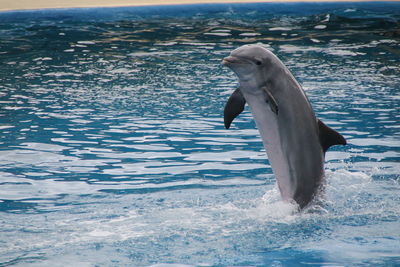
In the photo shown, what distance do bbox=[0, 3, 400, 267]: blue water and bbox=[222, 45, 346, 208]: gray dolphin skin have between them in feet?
1.06

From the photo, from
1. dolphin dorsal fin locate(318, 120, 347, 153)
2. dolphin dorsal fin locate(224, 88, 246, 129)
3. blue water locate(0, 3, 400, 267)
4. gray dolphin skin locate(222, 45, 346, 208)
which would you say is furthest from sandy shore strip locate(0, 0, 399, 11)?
dolphin dorsal fin locate(318, 120, 347, 153)

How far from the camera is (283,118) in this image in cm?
415

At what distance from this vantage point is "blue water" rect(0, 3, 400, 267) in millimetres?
4066

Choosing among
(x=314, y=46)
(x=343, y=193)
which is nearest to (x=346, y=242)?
(x=343, y=193)

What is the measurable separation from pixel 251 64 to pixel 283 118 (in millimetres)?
445

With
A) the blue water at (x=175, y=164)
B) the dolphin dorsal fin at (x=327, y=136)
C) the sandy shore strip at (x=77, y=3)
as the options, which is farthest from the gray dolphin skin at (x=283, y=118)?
the sandy shore strip at (x=77, y=3)

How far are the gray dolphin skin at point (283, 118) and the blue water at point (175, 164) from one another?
32 centimetres

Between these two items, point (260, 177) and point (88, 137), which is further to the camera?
point (88, 137)

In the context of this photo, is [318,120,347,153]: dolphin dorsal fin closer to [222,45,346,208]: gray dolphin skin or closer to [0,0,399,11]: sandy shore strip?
[222,45,346,208]: gray dolphin skin

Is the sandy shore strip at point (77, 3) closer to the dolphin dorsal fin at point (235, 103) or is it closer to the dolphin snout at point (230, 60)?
the dolphin dorsal fin at point (235, 103)

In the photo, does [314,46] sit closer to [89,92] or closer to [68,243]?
[89,92]

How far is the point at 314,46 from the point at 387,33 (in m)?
3.47

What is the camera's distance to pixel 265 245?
4.05 metres

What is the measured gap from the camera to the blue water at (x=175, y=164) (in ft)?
13.3
